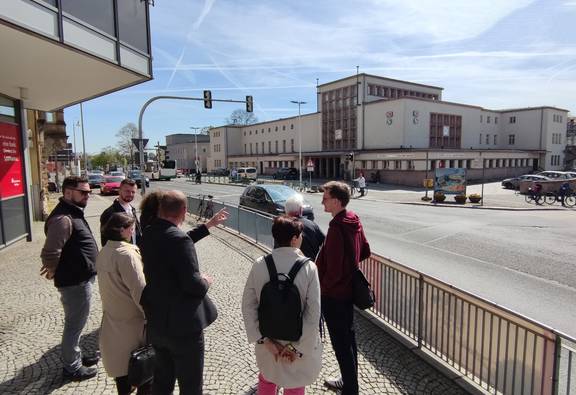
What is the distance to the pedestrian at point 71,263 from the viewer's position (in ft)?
11.3

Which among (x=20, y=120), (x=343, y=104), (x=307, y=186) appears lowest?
(x=307, y=186)

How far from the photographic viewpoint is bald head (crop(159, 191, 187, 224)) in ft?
8.68

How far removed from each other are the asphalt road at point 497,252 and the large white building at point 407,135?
20888mm

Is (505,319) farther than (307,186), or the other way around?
(307,186)

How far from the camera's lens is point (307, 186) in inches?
1422

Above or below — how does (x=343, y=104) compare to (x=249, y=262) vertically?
above

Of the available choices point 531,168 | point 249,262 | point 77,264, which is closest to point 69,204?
point 77,264

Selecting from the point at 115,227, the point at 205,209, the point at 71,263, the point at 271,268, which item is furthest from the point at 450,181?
the point at 115,227

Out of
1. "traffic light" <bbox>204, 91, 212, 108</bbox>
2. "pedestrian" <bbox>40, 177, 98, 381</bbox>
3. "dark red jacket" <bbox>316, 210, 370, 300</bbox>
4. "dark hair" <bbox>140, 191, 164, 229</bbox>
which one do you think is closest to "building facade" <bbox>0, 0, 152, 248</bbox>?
"pedestrian" <bbox>40, 177, 98, 381</bbox>

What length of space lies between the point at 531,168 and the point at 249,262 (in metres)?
56.2

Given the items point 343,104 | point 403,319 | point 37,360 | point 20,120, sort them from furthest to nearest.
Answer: point 343,104, point 20,120, point 403,319, point 37,360

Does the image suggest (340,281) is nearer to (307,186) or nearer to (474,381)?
(474,381)

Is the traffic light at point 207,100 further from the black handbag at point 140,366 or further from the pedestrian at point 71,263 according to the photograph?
the black handbag at point 140,366

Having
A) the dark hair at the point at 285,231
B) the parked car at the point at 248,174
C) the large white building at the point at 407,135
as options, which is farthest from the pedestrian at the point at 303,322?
the parked car at the point at 248,174
